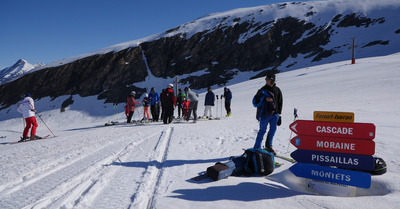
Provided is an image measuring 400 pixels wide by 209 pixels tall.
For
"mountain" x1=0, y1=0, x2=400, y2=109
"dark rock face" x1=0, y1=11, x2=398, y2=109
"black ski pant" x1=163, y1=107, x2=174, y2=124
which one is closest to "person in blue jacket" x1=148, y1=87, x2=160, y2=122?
"black ski pant" x1=163, y1=107, x2=174, y2=124

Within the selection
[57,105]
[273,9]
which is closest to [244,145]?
[57,105]

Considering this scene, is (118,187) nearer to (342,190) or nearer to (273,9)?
(342,190)

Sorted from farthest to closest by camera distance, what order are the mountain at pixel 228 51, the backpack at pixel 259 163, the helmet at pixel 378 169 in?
the mountain at pixel 228 51, the backpack at pixel 259 163, the helmet at pixel 378 169

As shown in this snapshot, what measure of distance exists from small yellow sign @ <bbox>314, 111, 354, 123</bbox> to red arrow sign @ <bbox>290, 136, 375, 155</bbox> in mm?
286

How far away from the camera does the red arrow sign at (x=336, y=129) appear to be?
3.09 meters

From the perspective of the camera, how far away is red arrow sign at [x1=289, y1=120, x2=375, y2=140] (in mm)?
3088

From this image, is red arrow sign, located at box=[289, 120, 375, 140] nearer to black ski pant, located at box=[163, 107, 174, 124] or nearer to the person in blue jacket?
black ski pant, located at box=[163, 107, 174, 124]

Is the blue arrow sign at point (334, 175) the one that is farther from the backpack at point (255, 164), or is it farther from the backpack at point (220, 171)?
the backpack at point (220, 171)

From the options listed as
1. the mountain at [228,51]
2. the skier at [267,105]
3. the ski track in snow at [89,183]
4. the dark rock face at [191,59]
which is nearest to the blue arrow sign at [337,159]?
the skier at [267,105]

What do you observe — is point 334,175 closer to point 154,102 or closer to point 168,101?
point 168,101

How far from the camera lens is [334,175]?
3.24m

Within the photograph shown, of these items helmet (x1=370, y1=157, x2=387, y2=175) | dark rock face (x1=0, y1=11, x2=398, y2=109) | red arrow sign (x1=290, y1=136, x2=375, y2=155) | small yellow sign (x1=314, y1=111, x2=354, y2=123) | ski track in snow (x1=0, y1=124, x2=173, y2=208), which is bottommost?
ski track in snow (x1=0, y1=124, x2=173, y2=208)

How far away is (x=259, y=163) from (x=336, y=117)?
153 centimetres

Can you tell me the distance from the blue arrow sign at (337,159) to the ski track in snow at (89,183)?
2465 mm
